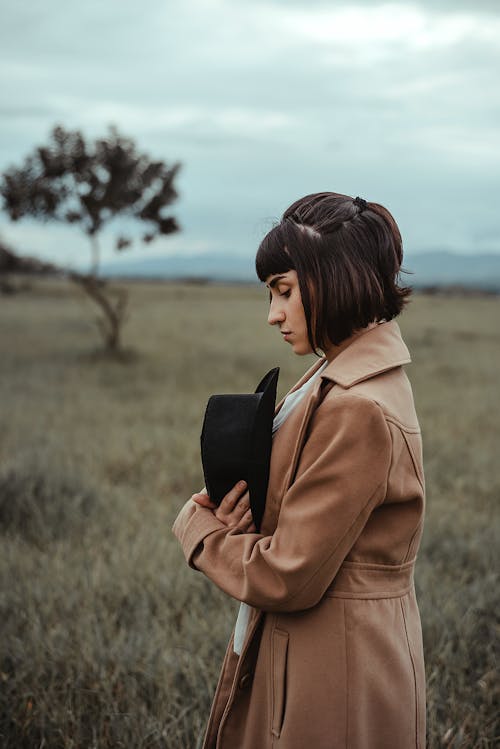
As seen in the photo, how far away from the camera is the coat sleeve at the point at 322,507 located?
131 centimetres

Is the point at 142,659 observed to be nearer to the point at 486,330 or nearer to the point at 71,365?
the point at 71,365

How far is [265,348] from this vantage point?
16969mm

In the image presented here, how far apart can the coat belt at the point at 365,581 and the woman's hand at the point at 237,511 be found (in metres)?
0.22

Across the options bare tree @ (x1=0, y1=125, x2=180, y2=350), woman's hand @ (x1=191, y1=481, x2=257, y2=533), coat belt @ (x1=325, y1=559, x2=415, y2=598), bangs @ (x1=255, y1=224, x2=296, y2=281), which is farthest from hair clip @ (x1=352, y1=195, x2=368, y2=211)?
bare tree @ (x1=0, y1=125, x2=180, y2=350)

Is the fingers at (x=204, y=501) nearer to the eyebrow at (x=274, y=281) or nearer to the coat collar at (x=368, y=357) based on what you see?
the coat collar at (x=368, y=357)

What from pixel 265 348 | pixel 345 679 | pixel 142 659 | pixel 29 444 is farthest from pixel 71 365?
pixel 345 679

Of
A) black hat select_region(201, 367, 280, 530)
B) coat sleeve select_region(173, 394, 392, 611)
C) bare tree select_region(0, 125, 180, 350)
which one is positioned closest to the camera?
coat sleeve select_region(173, 394, 392, 611)

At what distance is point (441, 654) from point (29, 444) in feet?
15.9

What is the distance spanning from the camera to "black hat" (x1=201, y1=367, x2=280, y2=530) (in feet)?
4.68

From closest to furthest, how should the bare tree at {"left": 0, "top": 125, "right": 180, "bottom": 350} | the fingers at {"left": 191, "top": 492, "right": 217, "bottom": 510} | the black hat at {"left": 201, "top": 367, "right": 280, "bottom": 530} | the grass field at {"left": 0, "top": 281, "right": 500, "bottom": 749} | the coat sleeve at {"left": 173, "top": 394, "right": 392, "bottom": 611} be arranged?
the coat sleeve at {"left": 173, "top": 394, "right": 392, "bottom": 611}, the black hat at {"left": 201, "top": 367, "right": 280, "bottom": 530}, the fingers at {"left": 191, "top": 492, "right": 217, "bottom": 510}, the grass field at {"left": 0, "top": 281, "right": 500, "bottom": 749}, the bare tree at {"left": 0, "top": 125, "right": 180, "bottom": 350}

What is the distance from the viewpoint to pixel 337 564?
136 centimetres

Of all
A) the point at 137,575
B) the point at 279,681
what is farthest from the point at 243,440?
the point at 137,575

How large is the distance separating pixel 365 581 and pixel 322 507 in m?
0.25

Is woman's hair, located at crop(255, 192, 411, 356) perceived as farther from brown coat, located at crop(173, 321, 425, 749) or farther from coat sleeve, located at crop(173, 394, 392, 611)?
coat sleeve, located at crop(173, 394, 392, 611)
